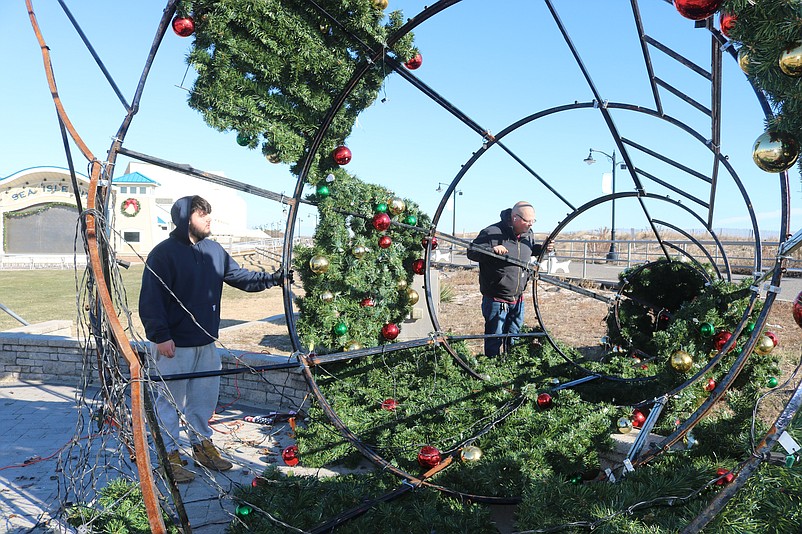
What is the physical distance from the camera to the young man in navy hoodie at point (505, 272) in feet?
16.5

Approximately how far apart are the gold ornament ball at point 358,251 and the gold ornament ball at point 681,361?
85.1 inches

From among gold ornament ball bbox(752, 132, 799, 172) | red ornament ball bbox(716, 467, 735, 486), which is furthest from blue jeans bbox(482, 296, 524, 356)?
gold ornament ball bbox(752, 132, 799, 172)

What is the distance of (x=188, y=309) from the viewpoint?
3.77m

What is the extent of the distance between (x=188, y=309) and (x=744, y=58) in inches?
129

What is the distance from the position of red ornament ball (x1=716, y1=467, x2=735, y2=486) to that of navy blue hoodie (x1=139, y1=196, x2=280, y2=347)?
8.34ft

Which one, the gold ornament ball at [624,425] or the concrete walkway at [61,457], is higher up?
the gold ornament ball at [624,425]

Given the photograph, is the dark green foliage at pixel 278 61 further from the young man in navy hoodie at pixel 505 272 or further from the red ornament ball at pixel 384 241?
the young man in navy hoodie at pixel 505 272

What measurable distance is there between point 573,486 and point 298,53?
2.97 meters

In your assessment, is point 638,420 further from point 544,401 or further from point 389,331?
point 389,331

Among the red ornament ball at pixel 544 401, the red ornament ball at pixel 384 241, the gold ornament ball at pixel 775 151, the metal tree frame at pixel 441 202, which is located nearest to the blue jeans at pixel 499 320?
the metal tree frame at pixel 441 202

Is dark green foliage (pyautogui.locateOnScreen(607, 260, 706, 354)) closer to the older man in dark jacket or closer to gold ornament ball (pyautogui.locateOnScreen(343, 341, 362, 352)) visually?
the older man in dark jacket

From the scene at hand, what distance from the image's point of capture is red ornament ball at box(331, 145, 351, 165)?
13.6 ft

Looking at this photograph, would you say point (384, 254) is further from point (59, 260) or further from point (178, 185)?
point (178, 185)

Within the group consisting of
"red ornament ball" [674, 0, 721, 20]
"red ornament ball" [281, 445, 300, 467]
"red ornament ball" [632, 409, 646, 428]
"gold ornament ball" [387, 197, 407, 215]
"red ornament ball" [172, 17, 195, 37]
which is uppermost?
"red ornament ball" [172, 17, 195, 37]
